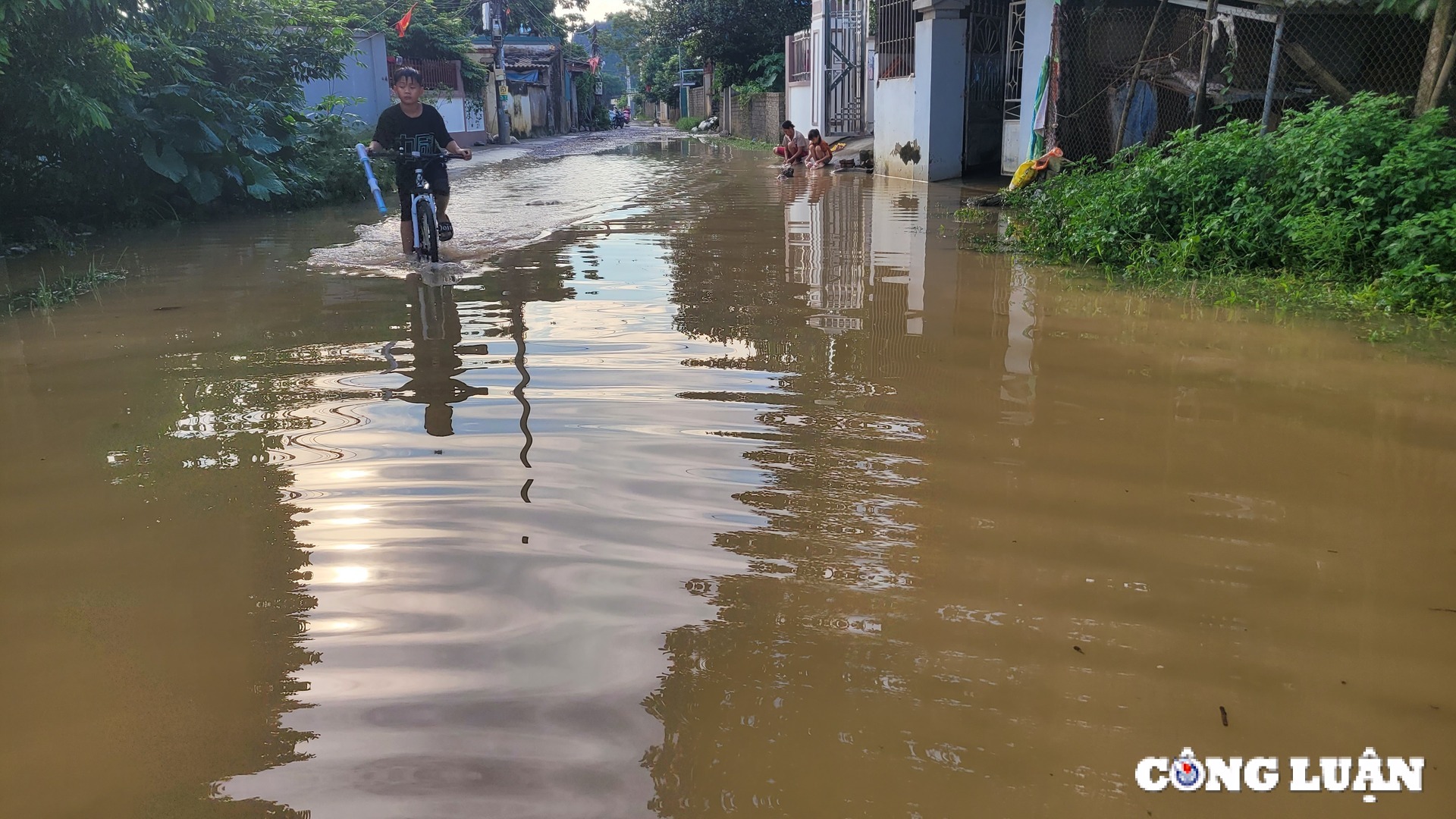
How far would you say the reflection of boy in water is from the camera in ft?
14.8

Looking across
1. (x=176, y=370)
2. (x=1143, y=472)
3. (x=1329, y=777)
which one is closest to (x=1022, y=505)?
(x=1143, y=472)

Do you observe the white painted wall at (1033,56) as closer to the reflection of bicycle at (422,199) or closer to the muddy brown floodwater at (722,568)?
the reflection of bicycle at (422,199)

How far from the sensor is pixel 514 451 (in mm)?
3992

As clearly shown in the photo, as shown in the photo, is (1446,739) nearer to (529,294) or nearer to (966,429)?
(966,429)

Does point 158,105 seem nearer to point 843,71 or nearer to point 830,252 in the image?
point 830,252

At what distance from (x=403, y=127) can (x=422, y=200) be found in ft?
2.02

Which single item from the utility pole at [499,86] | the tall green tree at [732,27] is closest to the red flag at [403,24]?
the utility pole at [499,86]

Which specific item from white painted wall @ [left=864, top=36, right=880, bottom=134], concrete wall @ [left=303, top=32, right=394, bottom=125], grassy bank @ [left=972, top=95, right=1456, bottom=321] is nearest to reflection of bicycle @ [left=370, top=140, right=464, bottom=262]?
grassy bank @ [left=972, top=95, right=1456, bottom=321]

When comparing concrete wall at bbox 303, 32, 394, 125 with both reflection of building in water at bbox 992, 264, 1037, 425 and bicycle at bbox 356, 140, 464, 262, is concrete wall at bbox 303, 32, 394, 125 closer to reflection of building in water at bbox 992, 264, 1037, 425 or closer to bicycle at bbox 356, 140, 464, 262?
bicycle at bbox 356, 140, 464, 262

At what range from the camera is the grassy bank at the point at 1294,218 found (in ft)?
20.5

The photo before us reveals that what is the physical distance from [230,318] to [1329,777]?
6.47 metres

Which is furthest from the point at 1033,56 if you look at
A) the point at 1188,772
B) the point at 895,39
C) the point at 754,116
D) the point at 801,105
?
the point at 754,116

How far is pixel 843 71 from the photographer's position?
79.1 feet

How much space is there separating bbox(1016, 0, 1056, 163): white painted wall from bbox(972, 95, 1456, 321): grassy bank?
20.1 ft
